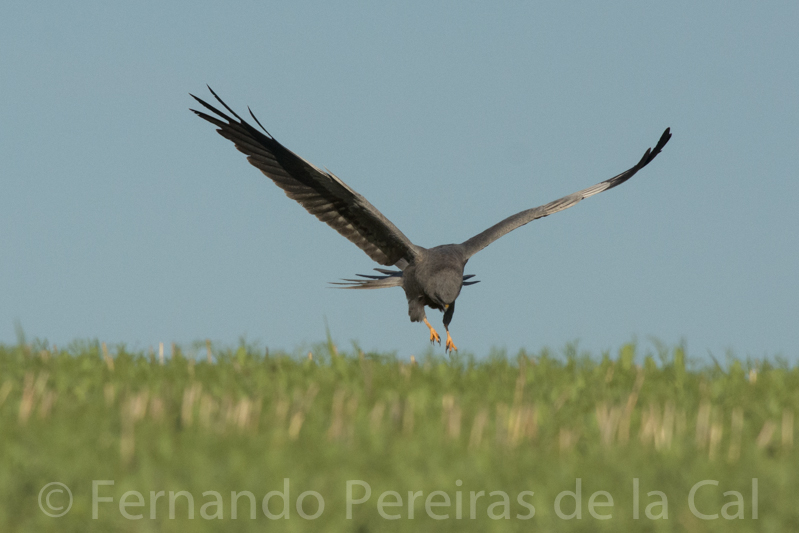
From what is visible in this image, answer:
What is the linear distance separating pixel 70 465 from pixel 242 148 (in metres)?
7.26

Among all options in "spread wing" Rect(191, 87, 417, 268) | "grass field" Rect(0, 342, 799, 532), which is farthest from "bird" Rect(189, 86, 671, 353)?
"grass field" Rect(0, 342, 799, 532)

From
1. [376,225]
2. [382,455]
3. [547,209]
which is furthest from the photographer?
[547,209]

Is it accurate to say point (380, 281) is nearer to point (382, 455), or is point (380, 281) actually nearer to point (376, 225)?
point (376, 225)

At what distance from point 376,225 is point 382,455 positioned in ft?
22.0

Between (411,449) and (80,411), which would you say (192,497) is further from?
(80,411)

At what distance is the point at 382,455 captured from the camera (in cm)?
509

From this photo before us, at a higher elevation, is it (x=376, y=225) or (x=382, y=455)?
(x=376, y=225)

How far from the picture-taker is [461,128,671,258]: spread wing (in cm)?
1199

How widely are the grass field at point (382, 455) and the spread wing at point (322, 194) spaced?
377cm

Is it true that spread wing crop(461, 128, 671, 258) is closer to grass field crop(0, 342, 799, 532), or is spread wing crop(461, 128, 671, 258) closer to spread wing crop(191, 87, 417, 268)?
spread wing crop(191, 87, 417, 268)

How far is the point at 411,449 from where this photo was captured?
5.14m

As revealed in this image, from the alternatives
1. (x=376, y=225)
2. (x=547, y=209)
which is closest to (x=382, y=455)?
(x=376, y=225)

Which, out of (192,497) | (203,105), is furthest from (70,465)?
(203,105)

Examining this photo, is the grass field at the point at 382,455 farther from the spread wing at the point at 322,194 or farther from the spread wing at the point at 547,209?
the spread wing at the point at 547,209
